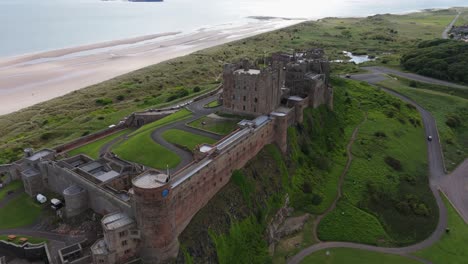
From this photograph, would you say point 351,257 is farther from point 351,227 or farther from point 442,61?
point 442,61

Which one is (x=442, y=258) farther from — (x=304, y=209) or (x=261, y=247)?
→ (x=261, y=247)

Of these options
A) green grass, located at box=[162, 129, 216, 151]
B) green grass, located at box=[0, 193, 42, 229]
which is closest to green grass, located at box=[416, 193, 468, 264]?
green grass, located at box=[162, 129, 216, 151]

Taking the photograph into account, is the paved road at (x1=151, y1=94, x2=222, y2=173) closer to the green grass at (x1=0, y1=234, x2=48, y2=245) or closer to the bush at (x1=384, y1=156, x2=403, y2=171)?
the green grass at (x1=0, y1=234, x2=48, y2=245)

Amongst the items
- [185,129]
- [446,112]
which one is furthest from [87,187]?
[446,112]

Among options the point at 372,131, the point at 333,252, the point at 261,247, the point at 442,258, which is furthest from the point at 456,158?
the point at 261,247

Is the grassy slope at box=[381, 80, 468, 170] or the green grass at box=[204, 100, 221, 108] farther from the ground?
the green grass at box=[204, 100, 221, 108]

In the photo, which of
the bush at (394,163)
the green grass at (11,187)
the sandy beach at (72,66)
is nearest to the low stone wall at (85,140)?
the green grass at (11,187)
